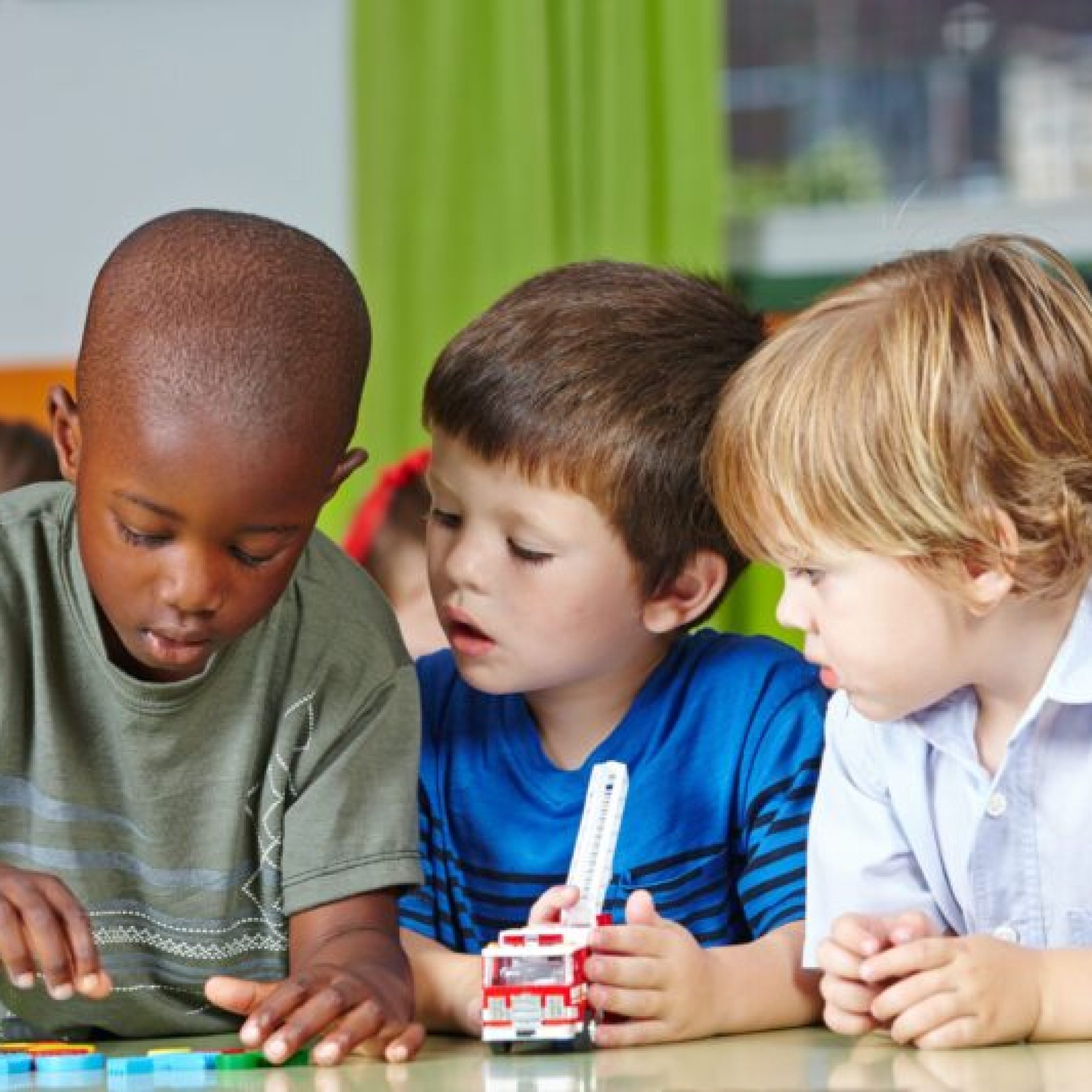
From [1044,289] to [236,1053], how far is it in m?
0.61

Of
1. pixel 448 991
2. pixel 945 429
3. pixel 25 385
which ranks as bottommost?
pixel 25 385

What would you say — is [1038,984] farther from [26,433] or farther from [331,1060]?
[26,433]

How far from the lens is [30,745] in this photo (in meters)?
1.22

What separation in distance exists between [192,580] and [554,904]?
0.85 feet

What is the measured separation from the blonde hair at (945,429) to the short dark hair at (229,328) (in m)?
0.25

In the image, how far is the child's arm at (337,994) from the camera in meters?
1.05

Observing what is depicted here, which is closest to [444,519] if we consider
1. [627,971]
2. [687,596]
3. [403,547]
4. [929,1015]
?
[687,596]

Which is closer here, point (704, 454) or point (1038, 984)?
point (1038, 984)

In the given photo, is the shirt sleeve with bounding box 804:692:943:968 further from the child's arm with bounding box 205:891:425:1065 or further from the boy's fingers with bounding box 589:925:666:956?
the child's arm with bounding box 205:891:425:1065

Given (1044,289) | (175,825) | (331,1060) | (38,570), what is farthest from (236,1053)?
(1044,289)

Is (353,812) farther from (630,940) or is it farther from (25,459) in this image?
(25,459)

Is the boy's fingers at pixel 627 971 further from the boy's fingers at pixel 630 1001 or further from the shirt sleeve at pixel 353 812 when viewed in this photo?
the shirt sleeve at pixel 353 812

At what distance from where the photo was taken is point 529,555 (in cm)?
138

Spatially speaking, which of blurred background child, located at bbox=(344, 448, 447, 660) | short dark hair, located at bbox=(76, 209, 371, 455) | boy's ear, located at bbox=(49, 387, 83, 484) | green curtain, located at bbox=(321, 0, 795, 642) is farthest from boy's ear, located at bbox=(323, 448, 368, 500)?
green curtain, located at bbox=(321, 0, 795, 642)
